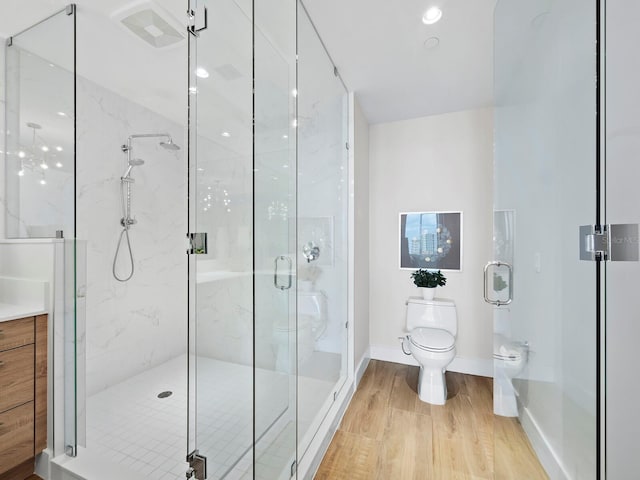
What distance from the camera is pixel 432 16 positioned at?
1537 mm

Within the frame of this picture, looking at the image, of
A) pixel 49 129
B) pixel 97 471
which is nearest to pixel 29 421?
pixel 97 471

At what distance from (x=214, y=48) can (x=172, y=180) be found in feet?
6.60

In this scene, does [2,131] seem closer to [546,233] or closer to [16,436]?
[16,436]

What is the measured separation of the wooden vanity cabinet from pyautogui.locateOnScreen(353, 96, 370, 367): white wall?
1.96 meters

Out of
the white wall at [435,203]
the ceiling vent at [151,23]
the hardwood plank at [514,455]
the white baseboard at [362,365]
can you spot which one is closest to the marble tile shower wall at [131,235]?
the ceiling vent at [151,23]

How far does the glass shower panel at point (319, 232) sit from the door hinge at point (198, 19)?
51 centimetres

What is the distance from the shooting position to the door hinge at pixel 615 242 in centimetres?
76

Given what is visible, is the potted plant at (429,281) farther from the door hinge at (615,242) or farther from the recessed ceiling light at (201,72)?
the recessed ceiling light at (201,72)

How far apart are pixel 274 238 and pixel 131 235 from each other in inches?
75.7

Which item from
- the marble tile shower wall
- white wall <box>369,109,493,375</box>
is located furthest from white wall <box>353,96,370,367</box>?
the marble tile shower wall

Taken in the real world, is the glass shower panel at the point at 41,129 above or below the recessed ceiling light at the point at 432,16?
below

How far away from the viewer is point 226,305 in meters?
1.22

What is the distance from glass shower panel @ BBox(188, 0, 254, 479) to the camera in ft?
3.62

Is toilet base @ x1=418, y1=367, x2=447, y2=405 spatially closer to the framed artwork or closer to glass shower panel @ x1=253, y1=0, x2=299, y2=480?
the framed artwork
